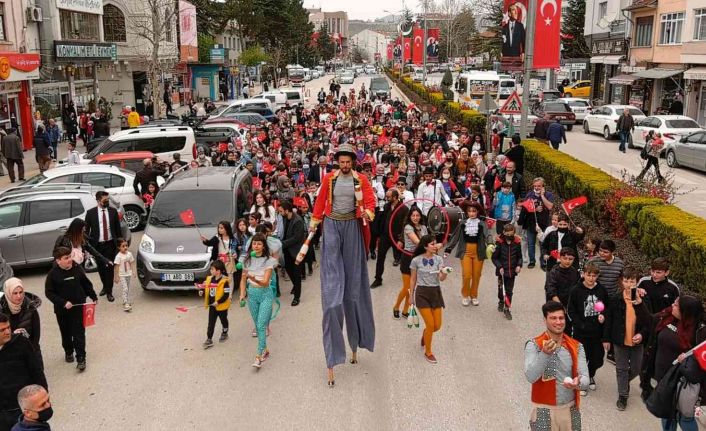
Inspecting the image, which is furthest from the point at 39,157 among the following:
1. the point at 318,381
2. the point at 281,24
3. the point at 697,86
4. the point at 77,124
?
the point at 281,24

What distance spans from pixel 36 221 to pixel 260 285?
6.47 m

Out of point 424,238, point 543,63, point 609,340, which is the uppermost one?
point 543,63

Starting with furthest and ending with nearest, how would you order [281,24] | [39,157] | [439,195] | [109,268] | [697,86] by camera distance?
[281,24] < [697,86] < [39,157] < [439,195] < [109,268]

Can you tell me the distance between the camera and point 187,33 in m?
49.5

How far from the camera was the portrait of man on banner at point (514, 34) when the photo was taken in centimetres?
1966

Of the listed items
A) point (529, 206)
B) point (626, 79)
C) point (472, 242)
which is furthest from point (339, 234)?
point (626, 79)

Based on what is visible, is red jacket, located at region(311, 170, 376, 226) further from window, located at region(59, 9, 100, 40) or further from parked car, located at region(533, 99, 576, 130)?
window, located at region(59, 9, 100, 40)

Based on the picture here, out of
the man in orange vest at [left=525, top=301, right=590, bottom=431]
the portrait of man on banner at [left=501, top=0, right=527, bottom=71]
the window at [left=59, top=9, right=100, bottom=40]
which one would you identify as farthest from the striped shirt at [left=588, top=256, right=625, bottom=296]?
the window at [left=59, top=9, right=100, bottom=40]

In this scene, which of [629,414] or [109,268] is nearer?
[629,414]

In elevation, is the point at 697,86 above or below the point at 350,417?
above

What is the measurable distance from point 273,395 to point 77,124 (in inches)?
1088

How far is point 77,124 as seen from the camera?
105ft

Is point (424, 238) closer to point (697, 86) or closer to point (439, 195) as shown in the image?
point (439, 195)

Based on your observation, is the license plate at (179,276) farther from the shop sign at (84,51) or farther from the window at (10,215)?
the shop sign at (84,51)
